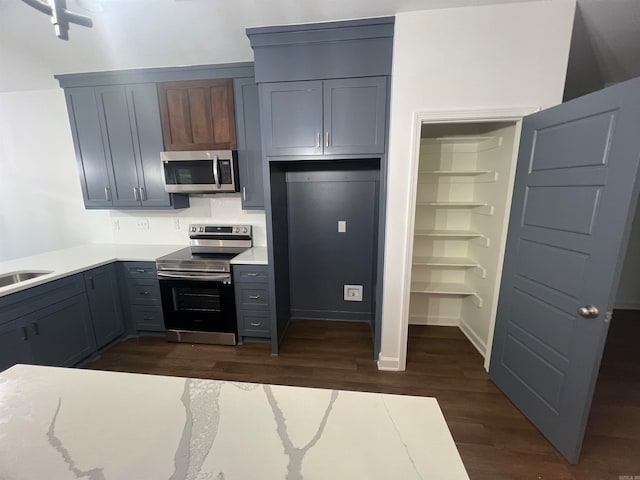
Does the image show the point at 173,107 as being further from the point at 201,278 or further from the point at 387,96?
the point at 387,96

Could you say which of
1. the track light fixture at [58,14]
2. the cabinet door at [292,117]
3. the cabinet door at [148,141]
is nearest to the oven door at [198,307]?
the cabinet door at [148,141]

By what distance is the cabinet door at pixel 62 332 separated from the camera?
2.00 m

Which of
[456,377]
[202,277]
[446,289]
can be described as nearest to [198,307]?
[202,277]

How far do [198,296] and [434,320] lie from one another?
255cm

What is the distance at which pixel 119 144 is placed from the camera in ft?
8.85

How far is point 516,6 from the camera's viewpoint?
1731 mm

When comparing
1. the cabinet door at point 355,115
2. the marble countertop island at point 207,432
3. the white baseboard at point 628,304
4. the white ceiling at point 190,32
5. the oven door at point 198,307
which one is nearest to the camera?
the marble countertop island at point 207,432

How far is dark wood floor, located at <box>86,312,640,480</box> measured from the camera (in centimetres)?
154

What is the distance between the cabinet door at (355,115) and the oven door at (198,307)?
64.5 inches

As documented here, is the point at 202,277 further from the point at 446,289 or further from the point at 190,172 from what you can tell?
the point at 446,289

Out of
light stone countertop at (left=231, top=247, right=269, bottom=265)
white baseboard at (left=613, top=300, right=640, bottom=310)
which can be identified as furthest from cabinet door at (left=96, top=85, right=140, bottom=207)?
white baseboard at (left=613, top=300, right=640, bottom=310)

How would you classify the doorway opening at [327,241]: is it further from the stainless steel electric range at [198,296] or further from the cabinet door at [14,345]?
the cabinet door at [14,345]

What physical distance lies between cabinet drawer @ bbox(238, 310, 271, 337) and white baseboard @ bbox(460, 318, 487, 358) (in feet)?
6.63

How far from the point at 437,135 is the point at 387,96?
0.94 metres
